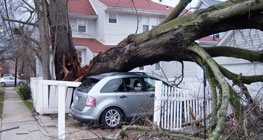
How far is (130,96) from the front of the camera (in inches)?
312

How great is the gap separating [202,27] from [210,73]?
126 centimetres

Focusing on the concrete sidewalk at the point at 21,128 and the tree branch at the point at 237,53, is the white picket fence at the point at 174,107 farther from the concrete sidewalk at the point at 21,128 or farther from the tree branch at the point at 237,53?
the concrete sidewalk at the point at 21,128

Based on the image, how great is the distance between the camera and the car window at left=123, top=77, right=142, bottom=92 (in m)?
8.08

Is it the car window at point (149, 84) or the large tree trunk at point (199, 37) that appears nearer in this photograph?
the large tree trunk at point (199, 37)

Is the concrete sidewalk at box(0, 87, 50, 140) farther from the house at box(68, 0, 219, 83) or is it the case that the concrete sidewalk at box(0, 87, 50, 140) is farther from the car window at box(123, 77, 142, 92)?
the house at box(68, 0, 219, 83)

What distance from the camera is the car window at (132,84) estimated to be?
26.5ft

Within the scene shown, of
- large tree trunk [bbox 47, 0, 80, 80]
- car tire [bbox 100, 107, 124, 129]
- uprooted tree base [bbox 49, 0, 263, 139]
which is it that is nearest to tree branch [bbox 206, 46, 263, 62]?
uprooted tree base [bbox 49, 0, 263, 139]

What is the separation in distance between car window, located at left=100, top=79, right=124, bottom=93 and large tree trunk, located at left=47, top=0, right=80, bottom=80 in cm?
330

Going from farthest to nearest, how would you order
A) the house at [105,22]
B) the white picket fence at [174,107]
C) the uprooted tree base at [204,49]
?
1. the house at [105,22]
2. the white picket fence at [174,107]
3. the uprooted tree base at [204,49]

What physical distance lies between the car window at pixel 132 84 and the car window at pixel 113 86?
177 mm

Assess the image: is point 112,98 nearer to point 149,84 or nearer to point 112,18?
point 149,84

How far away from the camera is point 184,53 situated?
6.88m

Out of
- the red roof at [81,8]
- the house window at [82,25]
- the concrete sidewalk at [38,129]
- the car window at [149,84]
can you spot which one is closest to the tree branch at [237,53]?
the car window at [149,84]

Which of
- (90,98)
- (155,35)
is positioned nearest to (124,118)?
(90,98)
